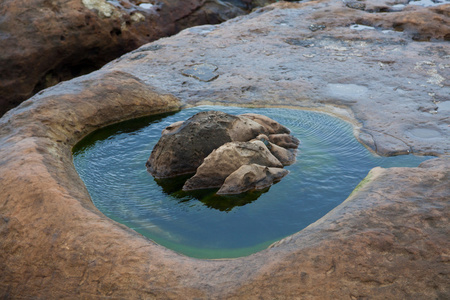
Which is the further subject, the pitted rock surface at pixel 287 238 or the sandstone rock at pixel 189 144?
the sandstone rock at pixel 189 144

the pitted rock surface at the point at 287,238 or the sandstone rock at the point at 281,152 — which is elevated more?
the pitted rock surface at the point at 287,238

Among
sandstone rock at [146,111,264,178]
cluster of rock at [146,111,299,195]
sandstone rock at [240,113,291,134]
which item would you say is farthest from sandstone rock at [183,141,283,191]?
sandstone rock at [240,113,291,134]

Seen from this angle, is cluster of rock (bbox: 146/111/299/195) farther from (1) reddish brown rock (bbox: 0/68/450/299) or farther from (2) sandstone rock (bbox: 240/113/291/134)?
(1) reddish brown rock (bbox: 0/68/450/299)

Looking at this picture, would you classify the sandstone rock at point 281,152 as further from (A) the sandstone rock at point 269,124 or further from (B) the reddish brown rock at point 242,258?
(B) the reddish brown rock at point 242,258

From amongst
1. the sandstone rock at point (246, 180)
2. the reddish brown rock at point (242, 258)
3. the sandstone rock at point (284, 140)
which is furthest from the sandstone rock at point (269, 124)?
the reddish brown rock at point (242, 258)

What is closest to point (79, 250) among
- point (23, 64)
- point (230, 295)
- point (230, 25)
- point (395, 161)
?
point (230, 295)

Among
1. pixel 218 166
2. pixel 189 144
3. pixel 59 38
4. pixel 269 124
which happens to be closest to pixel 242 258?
pixel 218 166

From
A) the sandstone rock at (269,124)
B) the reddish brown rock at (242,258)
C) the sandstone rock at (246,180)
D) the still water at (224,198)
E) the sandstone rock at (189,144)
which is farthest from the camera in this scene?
the sandstone rock at (269,124)
